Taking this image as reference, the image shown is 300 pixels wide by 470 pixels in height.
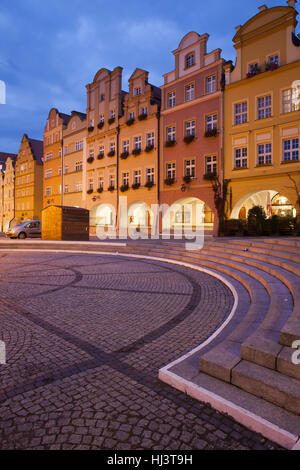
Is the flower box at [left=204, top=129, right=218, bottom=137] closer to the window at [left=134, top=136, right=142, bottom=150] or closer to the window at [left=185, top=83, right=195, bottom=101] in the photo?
the window at [left=185, top=83, right=195, bottom=101]

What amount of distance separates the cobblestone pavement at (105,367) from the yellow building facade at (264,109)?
13606 mm

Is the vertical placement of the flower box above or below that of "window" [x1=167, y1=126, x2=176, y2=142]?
below

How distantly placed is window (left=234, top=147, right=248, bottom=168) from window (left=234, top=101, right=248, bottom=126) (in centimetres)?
188

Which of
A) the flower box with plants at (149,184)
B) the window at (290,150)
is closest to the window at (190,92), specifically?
the flower box with plants at (149,184)

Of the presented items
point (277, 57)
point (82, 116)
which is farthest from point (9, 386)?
point (82, 116)

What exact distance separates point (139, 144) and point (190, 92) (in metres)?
6.50

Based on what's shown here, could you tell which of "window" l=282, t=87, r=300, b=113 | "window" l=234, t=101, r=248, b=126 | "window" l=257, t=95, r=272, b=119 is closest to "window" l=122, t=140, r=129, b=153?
"window" l=234, t=101, r=248, b=126

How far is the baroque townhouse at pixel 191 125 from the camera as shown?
71.4 feet

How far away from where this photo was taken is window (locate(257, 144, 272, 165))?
62.5 ft

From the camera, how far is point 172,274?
30.2ft

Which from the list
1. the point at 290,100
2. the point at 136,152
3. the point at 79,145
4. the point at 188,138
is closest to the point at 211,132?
the point at 188,138

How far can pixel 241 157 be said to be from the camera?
20.4 metres

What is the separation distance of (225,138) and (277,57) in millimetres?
5708

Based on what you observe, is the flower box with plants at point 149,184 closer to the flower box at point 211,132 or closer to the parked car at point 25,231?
the flower box at point 211,132
